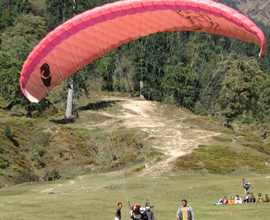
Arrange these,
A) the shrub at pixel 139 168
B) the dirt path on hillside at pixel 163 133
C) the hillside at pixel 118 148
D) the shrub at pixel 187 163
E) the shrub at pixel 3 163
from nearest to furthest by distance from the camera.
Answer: the shrub at pixel 3 163 → the shrub at pixel 139 168 → the shrub at pixel 187 163 → the hillside at pixel 118 148 → the dirt path on hillside at pixel 163 133

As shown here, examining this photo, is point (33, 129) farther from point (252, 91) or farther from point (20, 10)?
point (20, 10)

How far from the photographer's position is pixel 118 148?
112ft

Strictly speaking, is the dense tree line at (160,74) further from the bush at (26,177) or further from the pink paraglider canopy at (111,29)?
the pink paraglider canopy at (111,29)

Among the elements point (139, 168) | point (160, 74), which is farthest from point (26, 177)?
point (160, 74)

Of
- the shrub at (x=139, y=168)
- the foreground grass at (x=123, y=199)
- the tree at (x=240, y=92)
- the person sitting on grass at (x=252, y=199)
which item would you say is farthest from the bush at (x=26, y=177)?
the tree at (x=240, y=92)

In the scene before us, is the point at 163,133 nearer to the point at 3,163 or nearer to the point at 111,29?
the point at 3,163

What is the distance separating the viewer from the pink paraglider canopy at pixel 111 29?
40.3 feet

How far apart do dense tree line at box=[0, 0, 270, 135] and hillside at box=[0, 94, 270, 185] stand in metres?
3.66

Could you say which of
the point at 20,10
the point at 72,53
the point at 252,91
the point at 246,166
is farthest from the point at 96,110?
the point at 20,10

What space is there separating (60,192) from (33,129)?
18780mm

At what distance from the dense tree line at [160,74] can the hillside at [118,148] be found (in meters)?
3.66

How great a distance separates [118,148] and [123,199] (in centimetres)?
1521

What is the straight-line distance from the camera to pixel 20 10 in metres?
84.2

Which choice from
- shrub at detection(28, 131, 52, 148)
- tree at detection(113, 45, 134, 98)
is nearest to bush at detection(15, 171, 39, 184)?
shrub at detection(28, 131, 52, 148)
